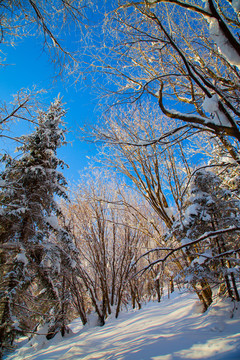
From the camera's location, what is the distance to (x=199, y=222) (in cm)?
430

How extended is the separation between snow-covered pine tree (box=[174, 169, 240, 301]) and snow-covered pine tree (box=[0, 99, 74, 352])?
13.1 ft

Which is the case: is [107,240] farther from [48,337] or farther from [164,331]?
[164,331]

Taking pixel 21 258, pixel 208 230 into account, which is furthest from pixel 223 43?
pixel 21 258

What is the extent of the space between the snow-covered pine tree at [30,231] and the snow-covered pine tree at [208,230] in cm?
399

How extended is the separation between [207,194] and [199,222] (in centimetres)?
72

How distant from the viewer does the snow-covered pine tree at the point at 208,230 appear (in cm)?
345

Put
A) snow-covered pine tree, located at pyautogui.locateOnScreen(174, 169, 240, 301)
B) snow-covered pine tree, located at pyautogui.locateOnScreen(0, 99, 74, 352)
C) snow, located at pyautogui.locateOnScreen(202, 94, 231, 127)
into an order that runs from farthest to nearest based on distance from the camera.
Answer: snow-covered pine tree, located at pyautogui.locateOnScreen(0, 99, 74, 352) → snow-covered pine tree, located at pyautogui.locateOnScreen(174, 169, 240, 301) → snow, located at pyautogui.locateOnScreen(202, 94, 231, 127)

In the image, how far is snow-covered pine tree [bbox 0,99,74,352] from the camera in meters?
4.86

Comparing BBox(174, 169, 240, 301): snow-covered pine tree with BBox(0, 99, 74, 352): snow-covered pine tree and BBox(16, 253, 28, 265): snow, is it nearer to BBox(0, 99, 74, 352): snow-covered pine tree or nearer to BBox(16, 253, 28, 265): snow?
BBox(0, 99, 74, 352): snow-covered pine tree

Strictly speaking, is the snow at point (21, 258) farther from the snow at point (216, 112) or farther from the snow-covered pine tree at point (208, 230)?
the snow at point (216, 112)

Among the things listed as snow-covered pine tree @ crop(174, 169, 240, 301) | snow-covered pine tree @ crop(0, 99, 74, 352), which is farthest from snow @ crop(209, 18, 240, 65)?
snow-covered pine tree @ crop(0, 99, 74, 352)

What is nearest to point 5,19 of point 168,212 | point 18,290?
point 168,212

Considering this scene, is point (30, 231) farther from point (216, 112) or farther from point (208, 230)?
point (216, 112)

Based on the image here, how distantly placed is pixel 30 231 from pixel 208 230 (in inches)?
217
